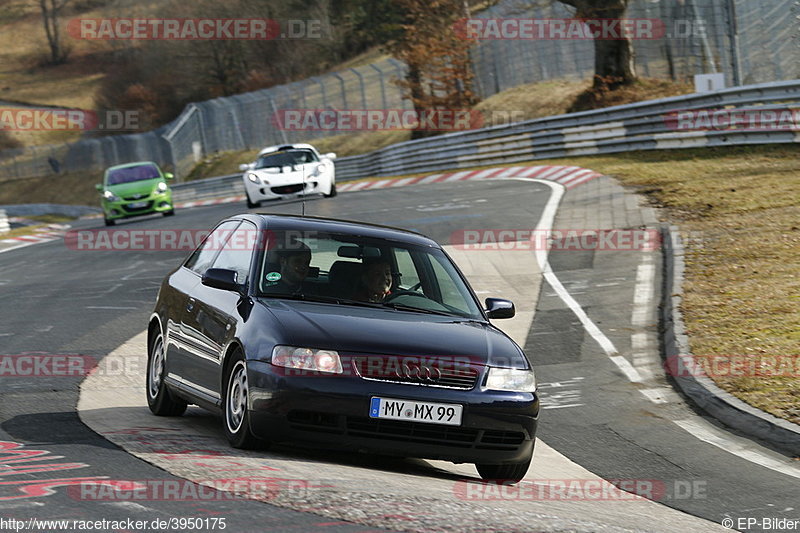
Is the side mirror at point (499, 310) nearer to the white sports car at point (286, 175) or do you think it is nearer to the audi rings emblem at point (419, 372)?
the audi rings emblem at point (419, 372)

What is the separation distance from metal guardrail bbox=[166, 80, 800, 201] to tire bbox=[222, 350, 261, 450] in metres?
20.5

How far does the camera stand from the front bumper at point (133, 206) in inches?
1257

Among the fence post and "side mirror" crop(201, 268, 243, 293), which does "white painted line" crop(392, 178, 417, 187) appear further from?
"side mirror" crop(201, 268, 243, 293)

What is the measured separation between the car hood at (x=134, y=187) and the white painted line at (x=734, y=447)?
2413 centimetres

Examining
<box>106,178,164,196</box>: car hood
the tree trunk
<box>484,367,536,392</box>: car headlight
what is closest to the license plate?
<box>484,367,536,392</box>: car headlight

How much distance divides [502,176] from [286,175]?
21.3 feet

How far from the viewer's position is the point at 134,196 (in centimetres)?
3203

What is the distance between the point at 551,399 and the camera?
34.8ft

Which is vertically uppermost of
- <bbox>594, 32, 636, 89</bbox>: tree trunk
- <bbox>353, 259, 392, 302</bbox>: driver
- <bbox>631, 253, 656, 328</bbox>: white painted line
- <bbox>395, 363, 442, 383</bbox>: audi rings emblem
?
<bbox>594, 32, 636, 89</bbox>: tree trunk

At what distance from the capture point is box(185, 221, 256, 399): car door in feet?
26.0

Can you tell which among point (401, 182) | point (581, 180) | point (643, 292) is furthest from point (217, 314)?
point (401, 182)

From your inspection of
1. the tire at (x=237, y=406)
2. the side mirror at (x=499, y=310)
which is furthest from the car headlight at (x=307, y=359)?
the side mirror at (x=499, y=310)

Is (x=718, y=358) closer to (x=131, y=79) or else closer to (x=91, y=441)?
(x=91, y=441)

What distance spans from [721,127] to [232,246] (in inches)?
857
